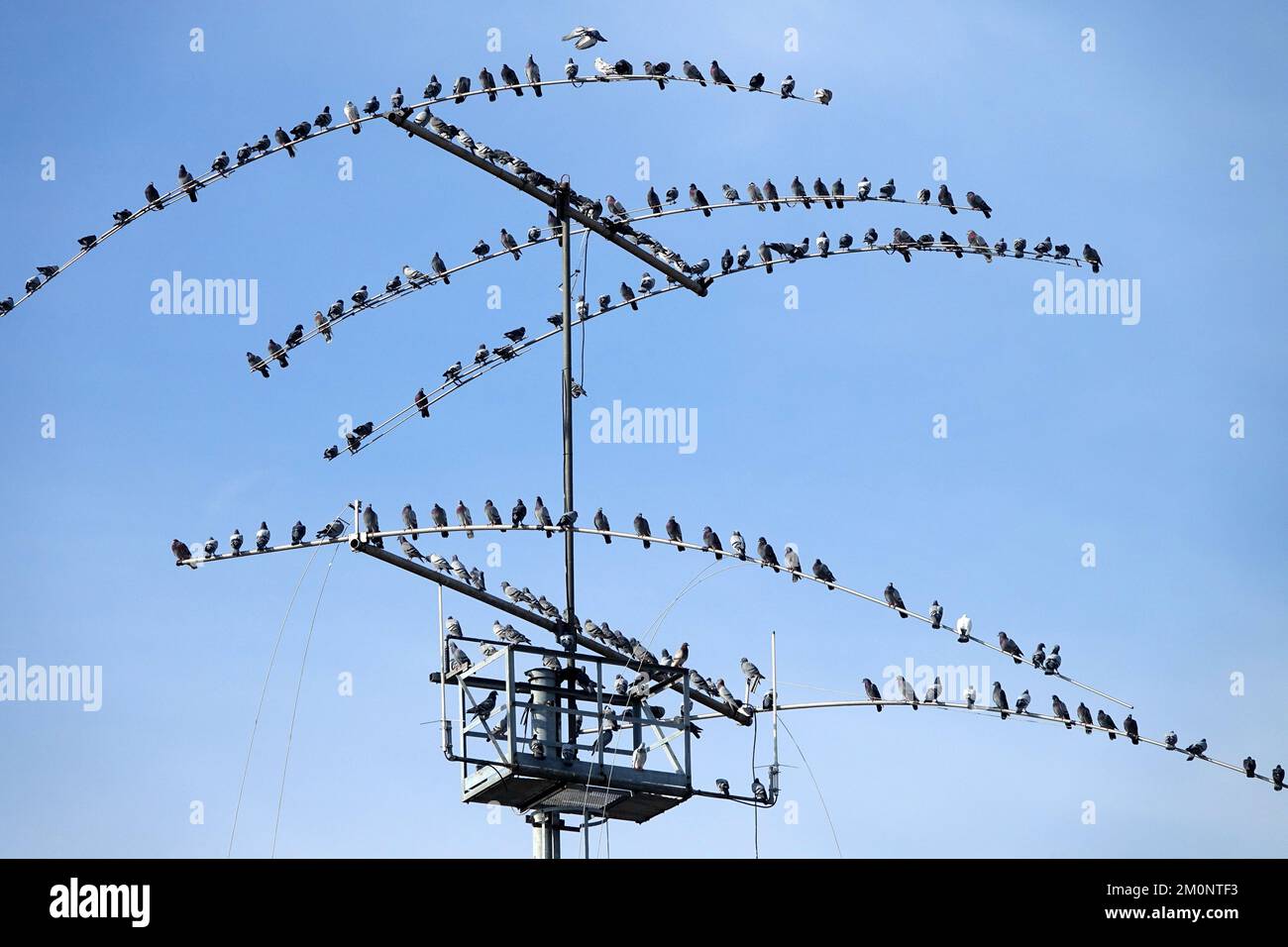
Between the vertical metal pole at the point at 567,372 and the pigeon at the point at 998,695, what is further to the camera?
the pigeon at the point at 998,695

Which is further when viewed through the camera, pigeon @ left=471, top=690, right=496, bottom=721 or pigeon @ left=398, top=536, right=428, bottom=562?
pigeon @ left=398, top=536, right=428, bottom=562

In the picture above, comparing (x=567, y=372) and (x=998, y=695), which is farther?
(x=998, y=695)

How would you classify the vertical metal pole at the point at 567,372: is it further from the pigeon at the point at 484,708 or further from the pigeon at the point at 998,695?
the pigeon at the point at 998,695

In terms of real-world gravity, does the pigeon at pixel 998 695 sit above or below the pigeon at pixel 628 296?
below

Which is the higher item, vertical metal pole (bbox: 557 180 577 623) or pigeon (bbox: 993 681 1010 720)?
vertical metal pole (bbox: 557 180 577 623)

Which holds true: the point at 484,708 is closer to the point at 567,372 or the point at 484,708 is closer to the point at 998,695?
the point at 567,372

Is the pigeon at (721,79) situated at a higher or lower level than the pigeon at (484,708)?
higher

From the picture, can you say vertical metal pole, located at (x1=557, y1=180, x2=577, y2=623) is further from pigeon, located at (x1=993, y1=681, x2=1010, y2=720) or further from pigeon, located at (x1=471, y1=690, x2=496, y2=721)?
pigeon, located at (x1=993, y1=681, x2=1010, y2=720)

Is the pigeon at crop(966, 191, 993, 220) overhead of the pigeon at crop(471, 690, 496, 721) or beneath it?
overhead

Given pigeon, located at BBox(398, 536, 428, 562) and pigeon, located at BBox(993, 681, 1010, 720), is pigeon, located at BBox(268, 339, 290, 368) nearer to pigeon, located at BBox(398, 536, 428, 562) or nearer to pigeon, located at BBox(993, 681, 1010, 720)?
pigeon, located at BBox(398, 536, 428, 562)
